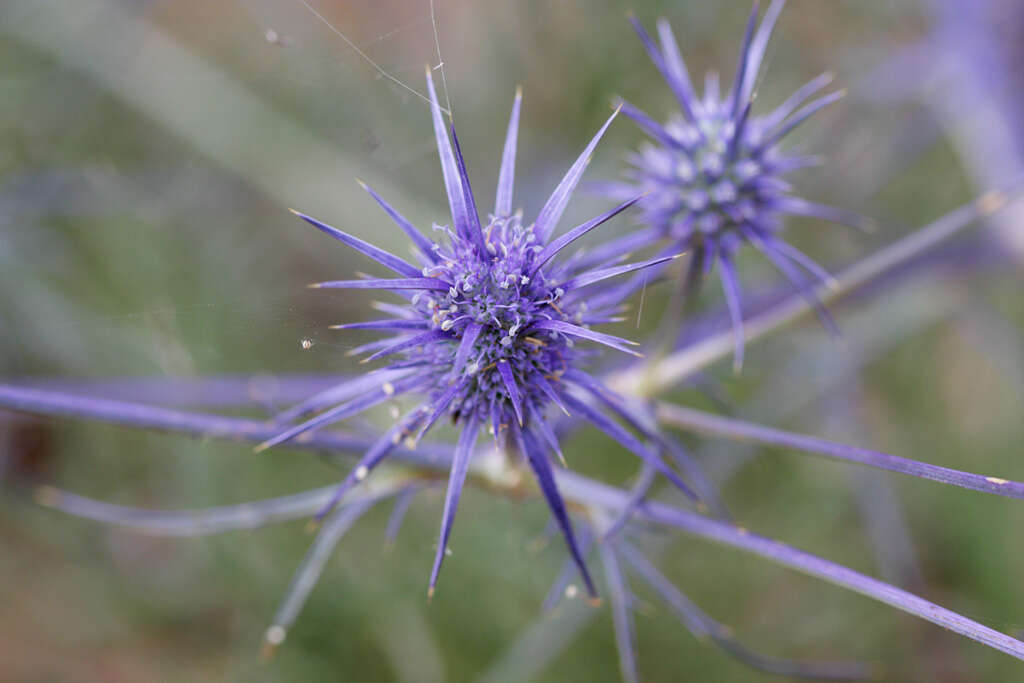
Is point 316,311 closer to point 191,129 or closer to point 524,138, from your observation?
point 191,129

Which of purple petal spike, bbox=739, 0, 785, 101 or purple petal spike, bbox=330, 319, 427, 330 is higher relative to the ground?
purple petal spike, bbox=739, 0, 785, 101

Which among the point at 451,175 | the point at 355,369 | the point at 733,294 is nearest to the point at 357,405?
the point at 451,175

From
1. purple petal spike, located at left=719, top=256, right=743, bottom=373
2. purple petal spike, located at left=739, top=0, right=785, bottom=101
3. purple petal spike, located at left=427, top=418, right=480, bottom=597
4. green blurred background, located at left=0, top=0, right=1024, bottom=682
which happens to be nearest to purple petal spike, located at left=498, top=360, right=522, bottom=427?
purple petal spike, located at left=427, top=418, right=480, bottom=597

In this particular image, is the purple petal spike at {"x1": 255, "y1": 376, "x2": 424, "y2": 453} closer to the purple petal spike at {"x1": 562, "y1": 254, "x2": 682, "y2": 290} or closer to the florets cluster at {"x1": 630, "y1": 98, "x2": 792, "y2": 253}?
the purple petal spike at {"x1": 562, "y1": 254, "x2": 682, "y2": 290}

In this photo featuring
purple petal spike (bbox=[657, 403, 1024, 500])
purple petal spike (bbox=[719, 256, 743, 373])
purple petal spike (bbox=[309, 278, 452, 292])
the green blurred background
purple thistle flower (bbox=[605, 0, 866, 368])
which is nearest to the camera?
purple petal spike (bbox=[309, 278, 452, 292])

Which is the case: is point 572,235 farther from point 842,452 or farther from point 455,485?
point 842,452

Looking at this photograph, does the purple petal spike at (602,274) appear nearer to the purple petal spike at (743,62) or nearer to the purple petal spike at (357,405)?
the purple petal spike at (357,405)
